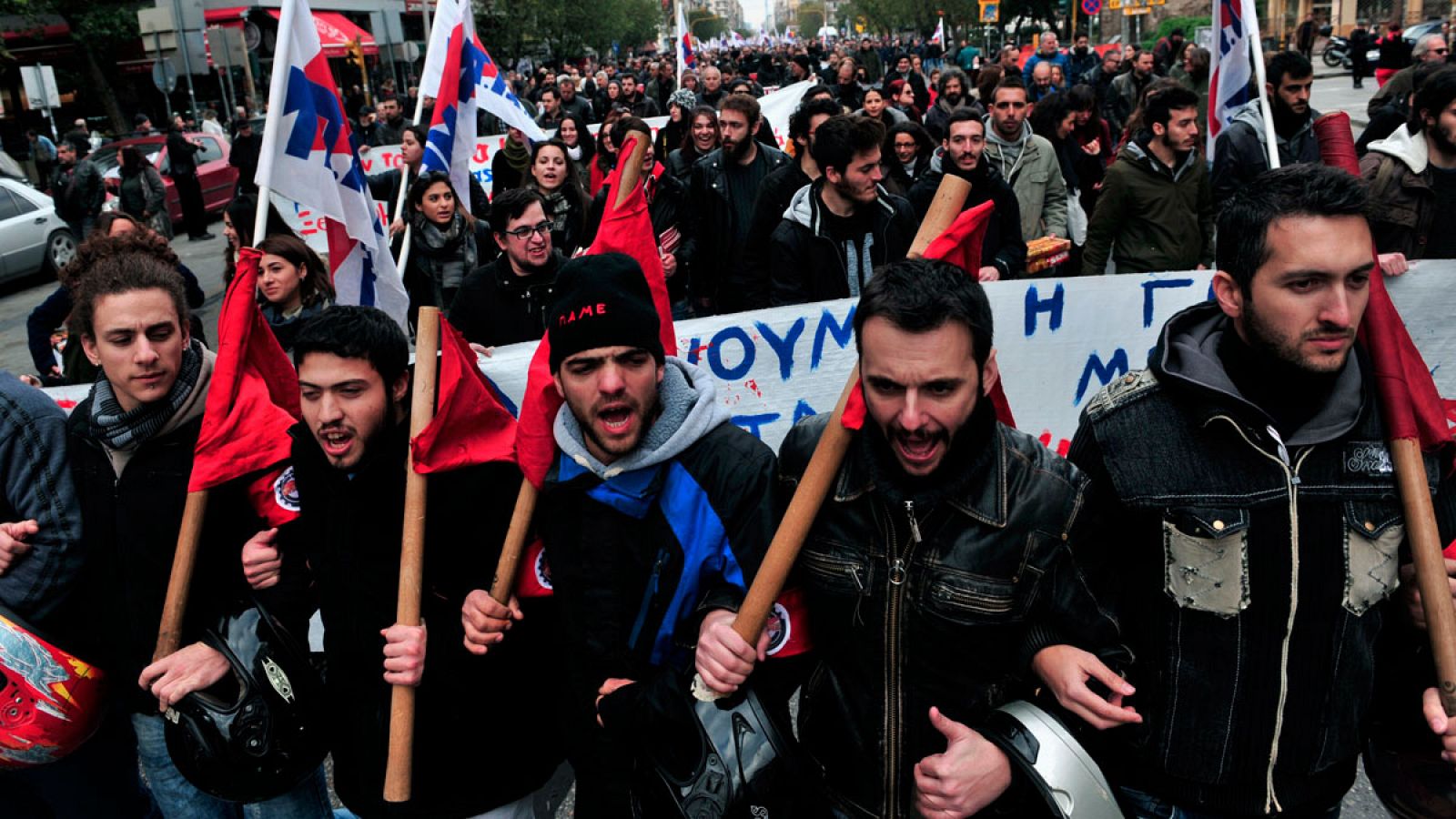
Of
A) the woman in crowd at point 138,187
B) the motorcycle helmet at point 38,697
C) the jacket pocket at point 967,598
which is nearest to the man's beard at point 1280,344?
the jacket pocket at point 967,598

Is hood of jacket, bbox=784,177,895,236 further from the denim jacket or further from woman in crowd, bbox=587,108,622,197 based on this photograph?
woman in crowd, bbox=587,108,622,197

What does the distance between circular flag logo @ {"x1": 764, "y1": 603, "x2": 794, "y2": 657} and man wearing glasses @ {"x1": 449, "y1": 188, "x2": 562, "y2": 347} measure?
2867mm

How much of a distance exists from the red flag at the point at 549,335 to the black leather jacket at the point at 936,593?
2.18 ft

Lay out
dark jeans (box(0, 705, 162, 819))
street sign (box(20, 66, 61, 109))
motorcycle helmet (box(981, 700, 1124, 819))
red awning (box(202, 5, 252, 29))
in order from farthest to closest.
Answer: red awning (box(202, 5, 252, 29)) < street sign (box(20, 66, 61, 109)) < dark jeans (box(0, 705, 162, 819)) < motorcycle helmet (box(981, 700, 1124, 819))

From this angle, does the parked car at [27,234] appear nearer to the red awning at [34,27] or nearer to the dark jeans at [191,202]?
the dark jeans at [191,202]

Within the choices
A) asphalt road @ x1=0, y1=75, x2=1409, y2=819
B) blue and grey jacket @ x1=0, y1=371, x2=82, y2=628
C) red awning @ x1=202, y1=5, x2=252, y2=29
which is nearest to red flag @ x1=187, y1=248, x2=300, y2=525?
blue and grey jacket @ x1=0, y1=371, x2=82, y2=628

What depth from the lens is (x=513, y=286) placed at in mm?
4840

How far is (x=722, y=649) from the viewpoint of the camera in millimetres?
2002

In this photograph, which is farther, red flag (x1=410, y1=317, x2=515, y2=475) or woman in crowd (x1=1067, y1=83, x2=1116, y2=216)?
woman in crowd (x1=1067, y1=83, x2=1116, y2=216)

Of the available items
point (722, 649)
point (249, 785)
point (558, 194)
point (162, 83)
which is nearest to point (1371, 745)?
point (722, 649)

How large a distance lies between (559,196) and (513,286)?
1975 millimetres

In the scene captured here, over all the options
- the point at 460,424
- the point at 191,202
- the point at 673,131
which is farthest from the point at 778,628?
the point at 191,202

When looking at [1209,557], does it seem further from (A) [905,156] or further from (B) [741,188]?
(A) [905,156]

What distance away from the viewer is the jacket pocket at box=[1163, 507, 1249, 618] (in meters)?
1.92
